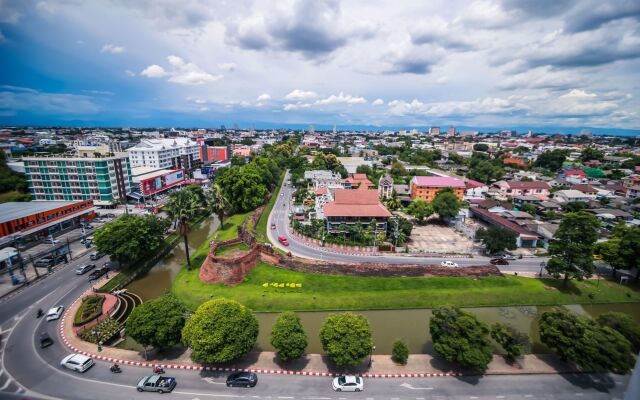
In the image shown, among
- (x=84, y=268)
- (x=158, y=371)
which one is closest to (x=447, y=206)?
(x=158, y=371)

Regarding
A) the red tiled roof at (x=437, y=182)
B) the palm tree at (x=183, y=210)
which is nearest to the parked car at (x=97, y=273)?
the palm tree at (x=183, y=210)

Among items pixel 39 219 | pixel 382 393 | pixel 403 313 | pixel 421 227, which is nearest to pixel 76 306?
pixel 39 219

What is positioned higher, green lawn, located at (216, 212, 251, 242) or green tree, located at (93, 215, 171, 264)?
green tree, located at (93, 215, 171, 264)

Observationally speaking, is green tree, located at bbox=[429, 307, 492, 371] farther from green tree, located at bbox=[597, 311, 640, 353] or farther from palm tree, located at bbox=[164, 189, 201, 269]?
palm tree, located at bbox=[164, 189, 201, 269]

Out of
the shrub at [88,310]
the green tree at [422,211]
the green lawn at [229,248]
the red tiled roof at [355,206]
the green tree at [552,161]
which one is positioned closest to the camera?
the shrub at [88,310]

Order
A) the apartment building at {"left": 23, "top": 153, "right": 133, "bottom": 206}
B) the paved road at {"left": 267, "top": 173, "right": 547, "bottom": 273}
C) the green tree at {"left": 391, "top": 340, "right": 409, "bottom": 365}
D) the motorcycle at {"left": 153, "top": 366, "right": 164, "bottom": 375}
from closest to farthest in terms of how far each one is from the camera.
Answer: the motorcycle at {"left": 153, "top": 366, "right": 164, "bottom": 375} < the green tree at {"left": 391, "top": 340, "right": 409, "bottom": 365} < the paved road at {"left": 267, "top": 173, "right": 547, "bottom": 273} < the apartment building at {"left": 23, "top": 153, "right": 133, "bottom": 206}

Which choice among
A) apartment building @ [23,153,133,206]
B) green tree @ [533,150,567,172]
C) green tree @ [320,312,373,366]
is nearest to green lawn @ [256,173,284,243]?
green tree @ [320,312,373,366]

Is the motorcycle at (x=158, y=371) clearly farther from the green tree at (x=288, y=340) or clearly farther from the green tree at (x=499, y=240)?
the green tree at (x=499, y=240)
